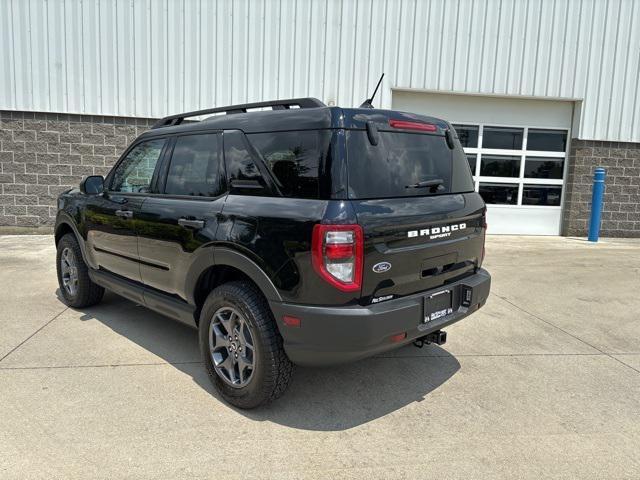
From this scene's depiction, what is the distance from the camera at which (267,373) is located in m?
2.92

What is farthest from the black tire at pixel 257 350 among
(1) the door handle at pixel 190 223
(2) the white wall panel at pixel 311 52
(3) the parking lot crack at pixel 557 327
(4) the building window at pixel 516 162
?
(4) the building window at pixel 516 162

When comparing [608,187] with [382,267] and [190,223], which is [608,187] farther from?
[190,223]

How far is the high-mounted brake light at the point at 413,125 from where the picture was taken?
3.11 meters

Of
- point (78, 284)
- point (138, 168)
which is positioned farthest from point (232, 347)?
point (78, 284)

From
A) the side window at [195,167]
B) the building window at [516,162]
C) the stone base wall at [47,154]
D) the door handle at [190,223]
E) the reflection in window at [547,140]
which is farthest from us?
the reflection in window at [547,140]

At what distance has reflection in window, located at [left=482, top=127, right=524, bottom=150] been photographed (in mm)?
10984

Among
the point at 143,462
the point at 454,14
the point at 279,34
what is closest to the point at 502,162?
the point at 454,14

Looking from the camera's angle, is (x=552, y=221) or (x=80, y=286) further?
(x=552, y=221)

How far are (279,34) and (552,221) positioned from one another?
293 inches

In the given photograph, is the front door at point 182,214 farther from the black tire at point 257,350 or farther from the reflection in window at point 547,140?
the reflection in window at point 547,140

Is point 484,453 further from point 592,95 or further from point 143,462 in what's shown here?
point 592,95

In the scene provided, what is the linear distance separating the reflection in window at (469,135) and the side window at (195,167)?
843 cm

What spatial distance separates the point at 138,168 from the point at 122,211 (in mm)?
423

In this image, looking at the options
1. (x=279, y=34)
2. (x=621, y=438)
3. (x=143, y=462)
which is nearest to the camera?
(x=143, y=462)
